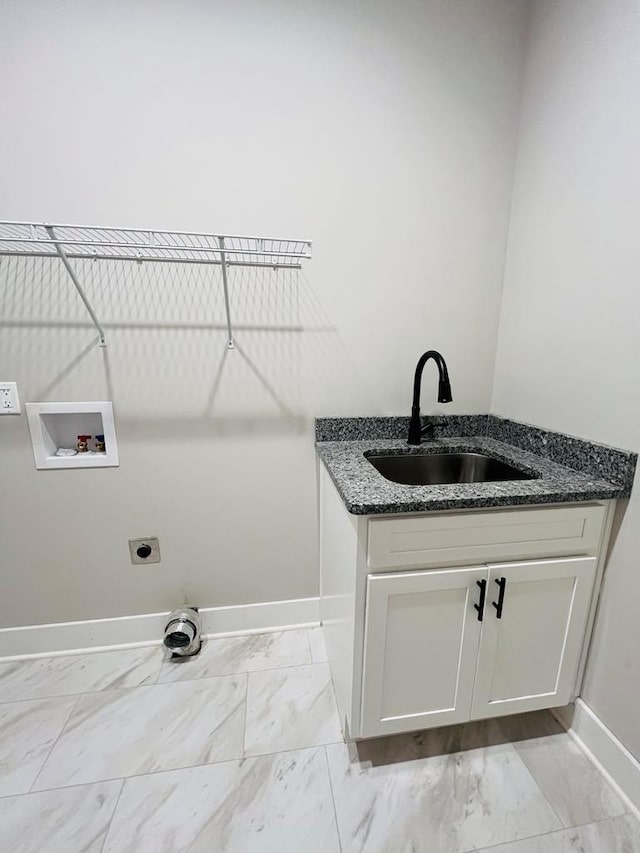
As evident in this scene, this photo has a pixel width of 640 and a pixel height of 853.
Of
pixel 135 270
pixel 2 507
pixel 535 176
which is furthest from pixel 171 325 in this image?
pixel 535 176

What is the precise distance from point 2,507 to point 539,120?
2.46 m

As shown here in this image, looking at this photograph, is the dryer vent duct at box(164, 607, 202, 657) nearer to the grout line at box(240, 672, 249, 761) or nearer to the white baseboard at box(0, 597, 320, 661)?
the white baseboard at box(0, 597, 320, 661)

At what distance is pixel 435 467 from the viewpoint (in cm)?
144

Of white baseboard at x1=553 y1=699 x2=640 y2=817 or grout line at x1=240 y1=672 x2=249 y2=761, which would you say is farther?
grout line at x1=240 y1=672 x2=249 y2=761

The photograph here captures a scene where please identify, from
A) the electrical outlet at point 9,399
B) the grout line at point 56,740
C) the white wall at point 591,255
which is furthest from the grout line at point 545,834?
the electrical outlet at point 9,399

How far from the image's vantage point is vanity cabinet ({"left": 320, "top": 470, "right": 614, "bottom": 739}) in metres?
0.94

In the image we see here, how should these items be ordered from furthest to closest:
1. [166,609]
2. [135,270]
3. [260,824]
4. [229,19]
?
[166,609]
[135,270]
[229,19]
[260,824]

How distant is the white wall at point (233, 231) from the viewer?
114 centimetres

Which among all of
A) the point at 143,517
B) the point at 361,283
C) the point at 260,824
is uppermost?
the point at 361,283

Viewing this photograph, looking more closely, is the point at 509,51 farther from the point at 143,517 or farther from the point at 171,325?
the point at 143,517

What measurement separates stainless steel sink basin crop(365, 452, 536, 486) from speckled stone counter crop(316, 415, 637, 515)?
29 millimetres

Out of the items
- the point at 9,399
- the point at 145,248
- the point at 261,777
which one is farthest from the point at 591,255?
the point at 9,399

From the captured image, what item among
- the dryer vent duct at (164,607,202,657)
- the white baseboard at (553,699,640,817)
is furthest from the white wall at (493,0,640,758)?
the dryer vent duct at (164,607,202,657)

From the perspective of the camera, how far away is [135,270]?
1240 mm
